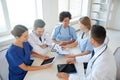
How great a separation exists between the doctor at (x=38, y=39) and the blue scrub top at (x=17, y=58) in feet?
0.39

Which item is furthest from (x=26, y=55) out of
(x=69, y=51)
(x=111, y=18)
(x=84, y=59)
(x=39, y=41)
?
(x=111, y=18)

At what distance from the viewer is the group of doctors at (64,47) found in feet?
3.87

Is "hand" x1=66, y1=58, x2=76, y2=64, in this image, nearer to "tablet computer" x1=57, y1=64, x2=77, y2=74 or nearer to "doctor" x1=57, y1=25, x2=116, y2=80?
"tablet computer" x1=57, y1=64, x2=77, y2=74

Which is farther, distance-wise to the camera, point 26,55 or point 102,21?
point 102,21

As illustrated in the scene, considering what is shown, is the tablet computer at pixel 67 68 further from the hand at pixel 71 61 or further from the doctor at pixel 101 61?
the doctor at pixel 101 61

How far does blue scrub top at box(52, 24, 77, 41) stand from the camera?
2283mm

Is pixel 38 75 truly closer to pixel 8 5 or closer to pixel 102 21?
pixel 8 5

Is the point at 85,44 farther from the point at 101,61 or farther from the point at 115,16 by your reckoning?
the point at 115,16

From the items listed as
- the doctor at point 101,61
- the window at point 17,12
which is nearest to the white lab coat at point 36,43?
the doctor at point 101,61

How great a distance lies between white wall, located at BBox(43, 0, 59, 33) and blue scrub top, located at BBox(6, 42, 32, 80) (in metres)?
1.28

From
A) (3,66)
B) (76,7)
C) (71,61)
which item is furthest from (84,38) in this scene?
(76,7)

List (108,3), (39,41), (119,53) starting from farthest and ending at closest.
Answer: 1. (108,3)
2. (39,41)
3. (119,53)

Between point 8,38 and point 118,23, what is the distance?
3.33 m

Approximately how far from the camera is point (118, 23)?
13.6 feet
